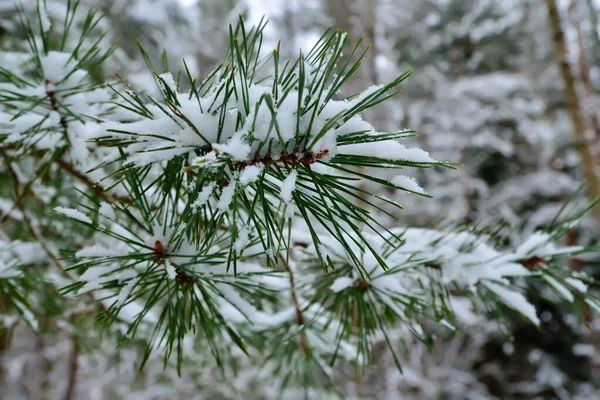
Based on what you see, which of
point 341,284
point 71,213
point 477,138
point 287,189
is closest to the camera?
point 287,189

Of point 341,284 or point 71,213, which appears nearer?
point 71,213

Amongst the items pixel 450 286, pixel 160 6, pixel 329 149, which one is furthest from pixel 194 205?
pixel 160 6

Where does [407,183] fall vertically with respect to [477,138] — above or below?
below

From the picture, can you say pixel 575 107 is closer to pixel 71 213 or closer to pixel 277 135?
pixel 277 135

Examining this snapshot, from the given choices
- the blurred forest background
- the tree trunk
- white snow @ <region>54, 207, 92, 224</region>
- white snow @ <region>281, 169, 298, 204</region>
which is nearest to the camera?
white snow @ <region>281, 169, 298, 204</region>

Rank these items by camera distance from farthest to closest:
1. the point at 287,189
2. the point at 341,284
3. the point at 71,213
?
1. the point at 341,284
2. the point at 71,213
3. the point at 287,189

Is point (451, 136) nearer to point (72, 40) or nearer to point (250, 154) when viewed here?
point (72, 40)

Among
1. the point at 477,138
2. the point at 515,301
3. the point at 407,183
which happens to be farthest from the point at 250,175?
the point at 477,138

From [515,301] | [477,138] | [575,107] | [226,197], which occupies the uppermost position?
[477,138]

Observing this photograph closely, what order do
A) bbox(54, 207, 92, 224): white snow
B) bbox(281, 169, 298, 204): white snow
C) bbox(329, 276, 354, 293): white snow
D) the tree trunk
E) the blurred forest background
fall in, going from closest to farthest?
bbox(281, 169, 298, 204): white snow
bbox(54, 207, 92, 224): white snow
bbox(329, 276, 354, 293): white snow
the tree trunk
the blurred forest background

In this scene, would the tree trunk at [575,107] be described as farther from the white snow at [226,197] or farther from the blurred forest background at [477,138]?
the white snow at [226,197]

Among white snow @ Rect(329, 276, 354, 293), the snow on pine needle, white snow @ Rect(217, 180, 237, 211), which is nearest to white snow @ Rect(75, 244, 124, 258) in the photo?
the snow on pine needle

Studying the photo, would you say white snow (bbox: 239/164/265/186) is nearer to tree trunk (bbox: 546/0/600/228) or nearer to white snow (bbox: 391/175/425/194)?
white snow (bbox: 391/175/425/194)
